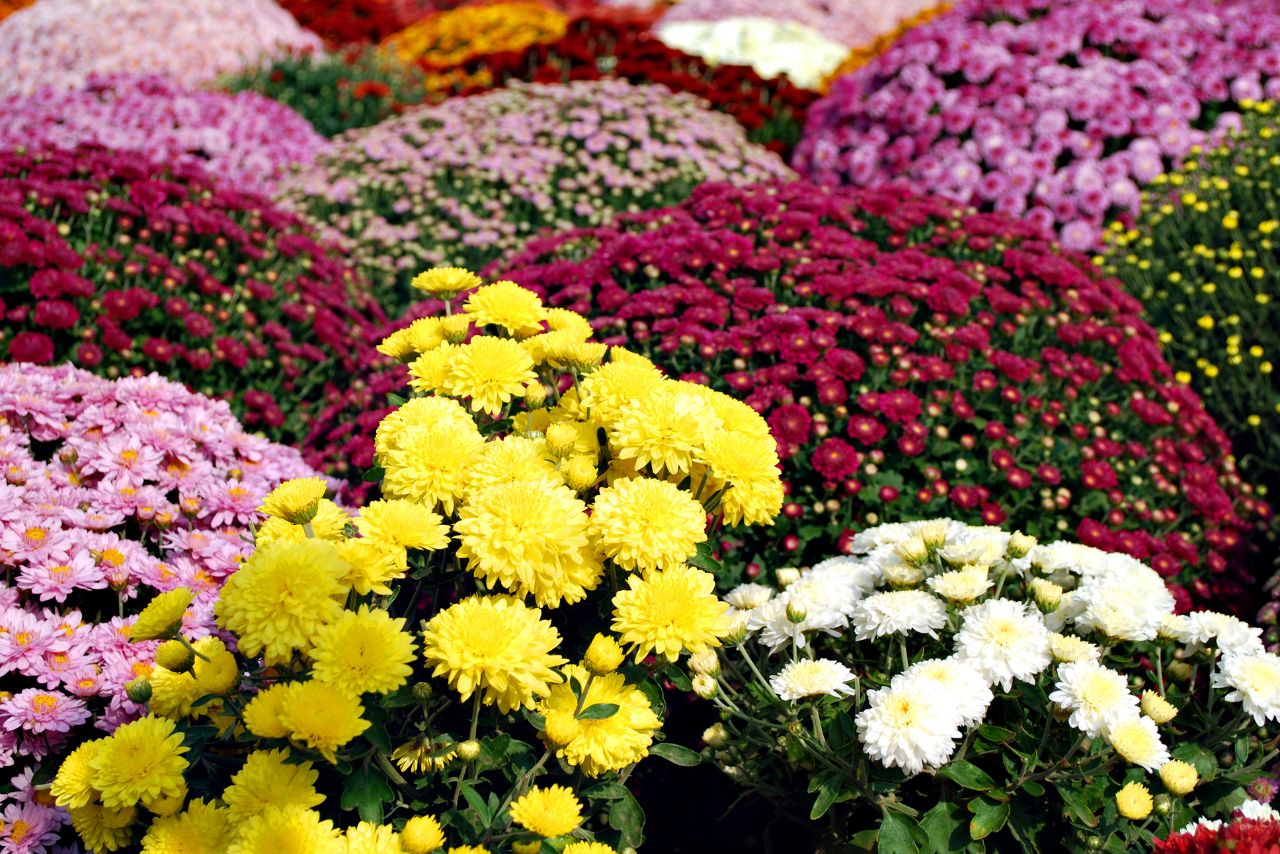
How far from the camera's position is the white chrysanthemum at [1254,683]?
1874 mm

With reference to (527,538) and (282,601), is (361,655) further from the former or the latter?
(527,538)

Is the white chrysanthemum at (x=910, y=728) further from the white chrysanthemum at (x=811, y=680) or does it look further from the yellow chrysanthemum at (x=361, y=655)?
the yellow chrysanthemum at (x=361, y=655)

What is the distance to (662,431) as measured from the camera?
174 centimetres

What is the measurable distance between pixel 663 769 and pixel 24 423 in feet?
6.01

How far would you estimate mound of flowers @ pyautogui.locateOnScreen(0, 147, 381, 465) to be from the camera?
11.0 feet

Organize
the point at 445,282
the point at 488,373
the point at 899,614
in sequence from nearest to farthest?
the point at 488,373
the point at 899,614
the point at 445,282

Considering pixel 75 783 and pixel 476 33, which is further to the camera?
pixel 476 33

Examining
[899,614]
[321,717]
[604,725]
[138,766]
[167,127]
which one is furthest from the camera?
[167,127]

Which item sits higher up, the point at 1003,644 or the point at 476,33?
the point at 1003,644

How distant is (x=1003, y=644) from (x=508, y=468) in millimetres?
942

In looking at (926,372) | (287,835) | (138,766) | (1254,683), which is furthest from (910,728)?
(926,372)

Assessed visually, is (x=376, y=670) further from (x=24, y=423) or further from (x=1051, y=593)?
(x=24, y=423)

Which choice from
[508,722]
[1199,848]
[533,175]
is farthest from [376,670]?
[533,175]

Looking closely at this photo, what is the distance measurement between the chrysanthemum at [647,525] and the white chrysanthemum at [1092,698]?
702mm
